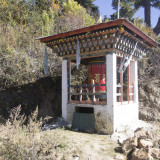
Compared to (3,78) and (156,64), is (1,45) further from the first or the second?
(156,64)

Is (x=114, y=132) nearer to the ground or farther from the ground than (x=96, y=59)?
nearer to the ground

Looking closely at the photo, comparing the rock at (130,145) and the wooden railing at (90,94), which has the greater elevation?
the wooden railing at (90,94)

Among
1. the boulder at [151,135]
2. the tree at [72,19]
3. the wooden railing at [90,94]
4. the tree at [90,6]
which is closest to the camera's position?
the boulder at [151,135]

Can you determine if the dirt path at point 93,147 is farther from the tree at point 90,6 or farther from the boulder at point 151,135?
the tree at point 90,6

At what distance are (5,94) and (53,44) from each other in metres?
3.84

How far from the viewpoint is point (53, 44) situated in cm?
A: 739

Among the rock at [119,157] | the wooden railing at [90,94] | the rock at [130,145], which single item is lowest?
the rock at [119,157]

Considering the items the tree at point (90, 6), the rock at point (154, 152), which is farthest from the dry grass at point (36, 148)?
the tree at point (90, 6)

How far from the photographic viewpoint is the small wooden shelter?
20.1 ft

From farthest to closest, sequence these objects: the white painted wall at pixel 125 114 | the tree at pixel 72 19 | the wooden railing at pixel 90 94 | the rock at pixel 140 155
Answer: the tree at pixel 72 19
the wooden railing at pixel 90 94
the white painted wall at pixel 125 114
the rock at pixel 140 155

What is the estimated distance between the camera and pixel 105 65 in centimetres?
650

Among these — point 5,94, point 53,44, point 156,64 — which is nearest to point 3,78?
point 5,94

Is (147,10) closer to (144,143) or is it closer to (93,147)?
(144,143)

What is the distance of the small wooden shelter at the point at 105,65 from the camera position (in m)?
6.13
